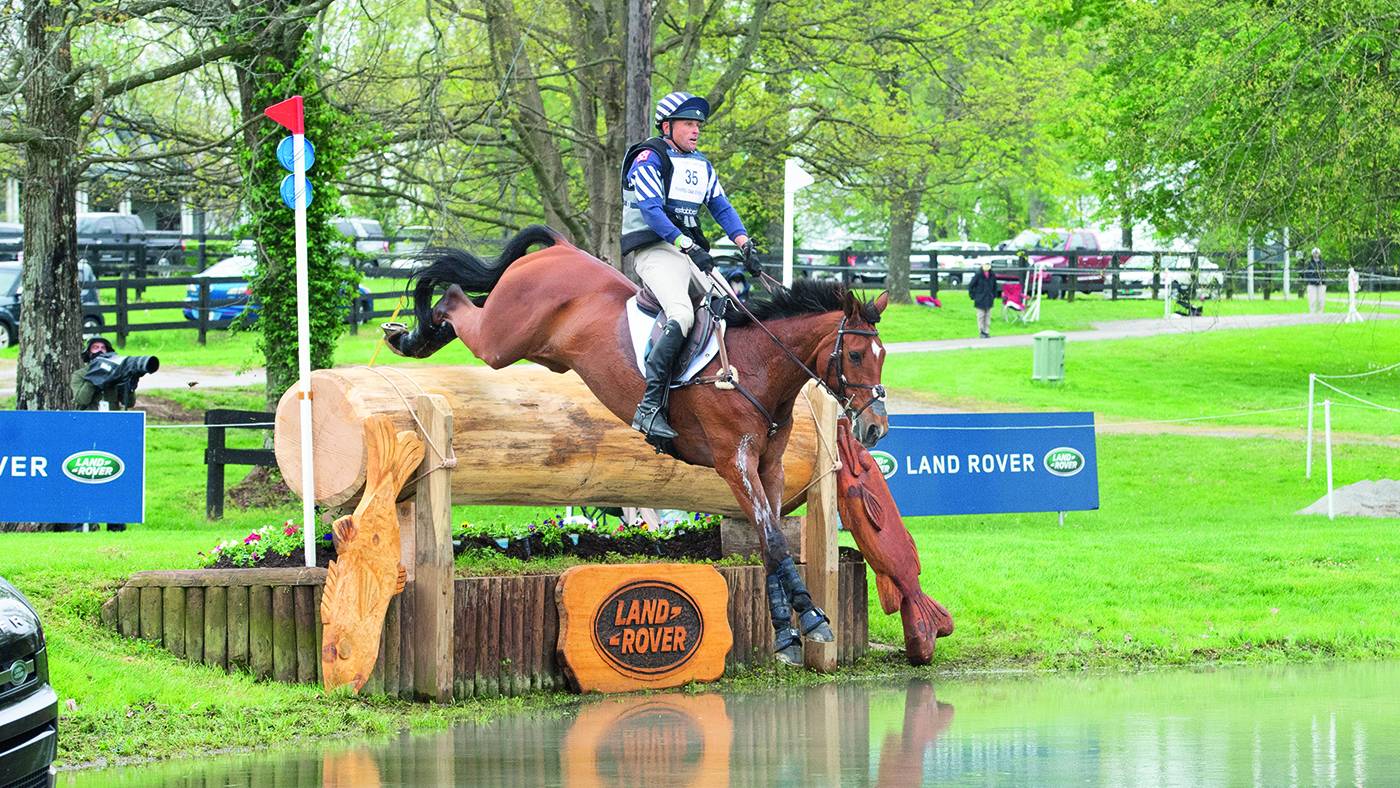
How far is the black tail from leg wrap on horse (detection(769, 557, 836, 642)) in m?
2.69

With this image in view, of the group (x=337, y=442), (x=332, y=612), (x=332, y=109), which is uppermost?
(x=332, y=109)

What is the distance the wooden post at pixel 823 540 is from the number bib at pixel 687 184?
5.75ft

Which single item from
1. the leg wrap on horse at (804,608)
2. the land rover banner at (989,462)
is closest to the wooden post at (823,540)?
the leg wrap on horse at (804,608)

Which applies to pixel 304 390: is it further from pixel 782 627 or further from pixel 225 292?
pixel 225 292

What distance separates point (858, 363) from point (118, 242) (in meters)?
33.7

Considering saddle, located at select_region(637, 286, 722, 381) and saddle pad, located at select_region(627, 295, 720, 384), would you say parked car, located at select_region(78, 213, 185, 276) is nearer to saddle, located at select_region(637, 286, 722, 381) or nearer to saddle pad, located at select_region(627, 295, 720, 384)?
saddle pad, located at select_region(627, 295, 720, 384)

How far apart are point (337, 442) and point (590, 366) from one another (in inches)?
57.4

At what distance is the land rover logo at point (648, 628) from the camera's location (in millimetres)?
7738

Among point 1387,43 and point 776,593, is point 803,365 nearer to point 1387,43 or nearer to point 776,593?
point 776,593

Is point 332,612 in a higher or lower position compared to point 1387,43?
lower

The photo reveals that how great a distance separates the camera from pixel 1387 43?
45.8 feet

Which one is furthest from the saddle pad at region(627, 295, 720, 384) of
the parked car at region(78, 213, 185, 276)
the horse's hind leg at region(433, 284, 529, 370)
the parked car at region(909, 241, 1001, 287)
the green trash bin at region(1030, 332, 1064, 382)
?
the parked car at region(909, 241, 1001, 287)

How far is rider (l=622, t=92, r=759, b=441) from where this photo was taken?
725 centimetres

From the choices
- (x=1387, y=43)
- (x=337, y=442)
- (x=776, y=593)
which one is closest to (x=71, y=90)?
(x=337, y=442)
